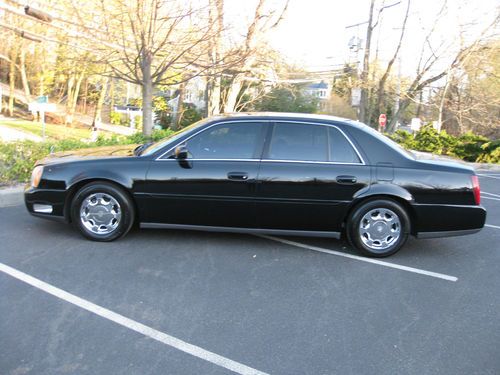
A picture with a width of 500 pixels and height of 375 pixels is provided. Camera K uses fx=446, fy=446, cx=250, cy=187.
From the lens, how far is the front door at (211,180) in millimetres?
4863

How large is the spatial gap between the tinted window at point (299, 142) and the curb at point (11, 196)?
4011 mm

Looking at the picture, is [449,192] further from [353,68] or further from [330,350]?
[353,68]

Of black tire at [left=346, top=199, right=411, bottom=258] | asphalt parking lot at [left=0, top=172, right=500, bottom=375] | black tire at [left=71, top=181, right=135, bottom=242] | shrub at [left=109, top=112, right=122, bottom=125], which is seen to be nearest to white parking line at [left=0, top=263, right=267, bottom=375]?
asphalt parking lot at [left=0, top=172, right=500, bottom=375]

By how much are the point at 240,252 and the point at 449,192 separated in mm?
2362

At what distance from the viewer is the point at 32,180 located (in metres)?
5.09

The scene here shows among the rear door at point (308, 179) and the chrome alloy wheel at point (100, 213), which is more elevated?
the rear door at point (308, 179)

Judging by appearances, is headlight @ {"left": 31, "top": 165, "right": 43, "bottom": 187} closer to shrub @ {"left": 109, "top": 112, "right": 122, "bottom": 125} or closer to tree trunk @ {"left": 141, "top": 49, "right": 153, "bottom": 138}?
tree trunk @ {"left": 141, "top": 49, "right": 153, "bottom": 138}

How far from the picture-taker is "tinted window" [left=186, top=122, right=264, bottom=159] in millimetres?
4945

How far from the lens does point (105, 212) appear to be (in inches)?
194

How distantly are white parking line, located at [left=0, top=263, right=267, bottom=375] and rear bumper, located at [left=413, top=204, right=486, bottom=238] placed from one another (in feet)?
9.44

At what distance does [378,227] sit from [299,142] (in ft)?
4.18

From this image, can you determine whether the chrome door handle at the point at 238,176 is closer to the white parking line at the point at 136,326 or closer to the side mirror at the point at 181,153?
the side mirror at the point at 181,153

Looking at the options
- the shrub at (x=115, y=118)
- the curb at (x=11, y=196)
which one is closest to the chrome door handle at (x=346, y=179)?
the curb at (x=11, y=196)

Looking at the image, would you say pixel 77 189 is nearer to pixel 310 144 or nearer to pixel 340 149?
pixel 310 144
